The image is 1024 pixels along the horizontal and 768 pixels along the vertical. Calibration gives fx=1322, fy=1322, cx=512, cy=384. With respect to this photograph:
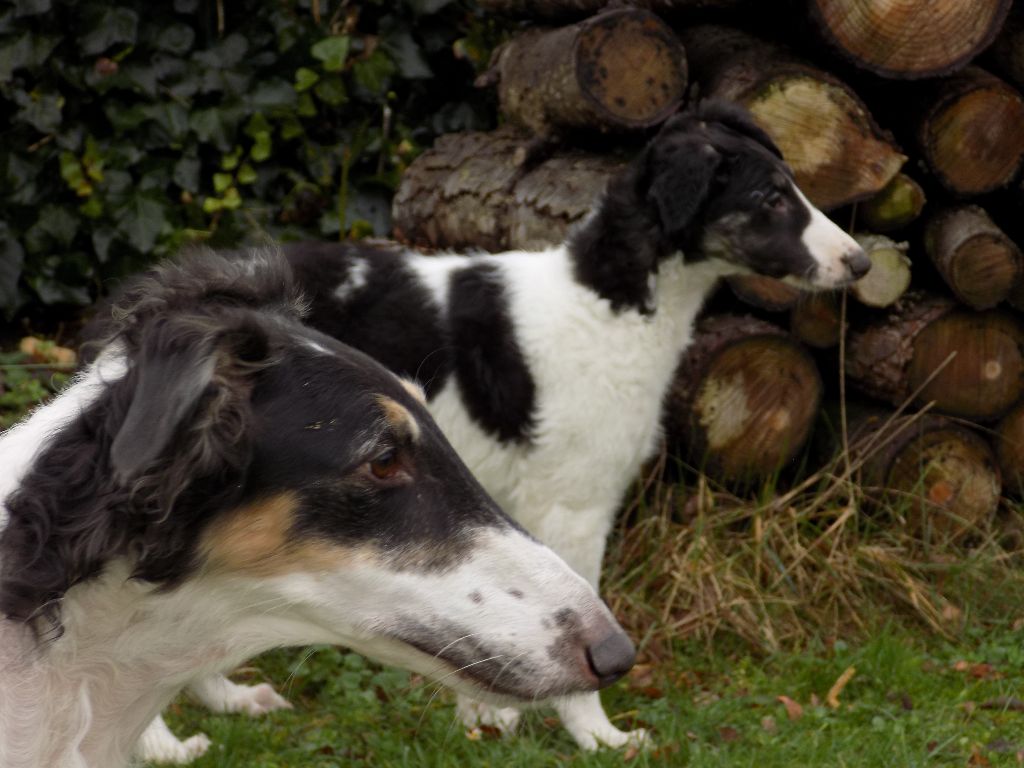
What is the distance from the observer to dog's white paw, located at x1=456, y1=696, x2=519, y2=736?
453cm

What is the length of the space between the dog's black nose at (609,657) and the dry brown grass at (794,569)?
2614 millimetres

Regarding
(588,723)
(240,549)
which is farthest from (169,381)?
(588,723)

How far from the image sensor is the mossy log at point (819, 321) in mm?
5750

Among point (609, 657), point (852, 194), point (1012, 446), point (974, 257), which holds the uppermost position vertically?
point (609, 657)

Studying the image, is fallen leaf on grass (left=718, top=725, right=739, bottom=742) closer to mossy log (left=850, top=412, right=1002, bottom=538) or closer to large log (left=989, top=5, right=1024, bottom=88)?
mossy log (left=850, top=412, right=1002, bottom=538)

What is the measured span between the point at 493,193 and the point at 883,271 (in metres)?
1.80

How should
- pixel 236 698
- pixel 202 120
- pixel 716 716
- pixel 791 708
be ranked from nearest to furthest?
pixel 716 716 < pixel 791 708 < pixel 236 698 < pixel 202 120

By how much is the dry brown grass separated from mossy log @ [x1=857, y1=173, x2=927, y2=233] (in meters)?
0.98

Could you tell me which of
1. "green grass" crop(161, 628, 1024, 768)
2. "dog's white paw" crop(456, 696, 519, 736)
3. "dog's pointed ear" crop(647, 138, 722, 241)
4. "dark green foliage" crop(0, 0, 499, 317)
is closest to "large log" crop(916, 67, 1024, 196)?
"dog's pointed ear" crop(647, 138, 722, 241)

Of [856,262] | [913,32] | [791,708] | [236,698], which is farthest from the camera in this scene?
[913,32]

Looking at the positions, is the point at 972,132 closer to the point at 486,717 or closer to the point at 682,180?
the point at 682,180

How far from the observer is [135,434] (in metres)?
2.14

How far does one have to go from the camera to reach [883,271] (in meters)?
5.63

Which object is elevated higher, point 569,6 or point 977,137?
point 569,6
